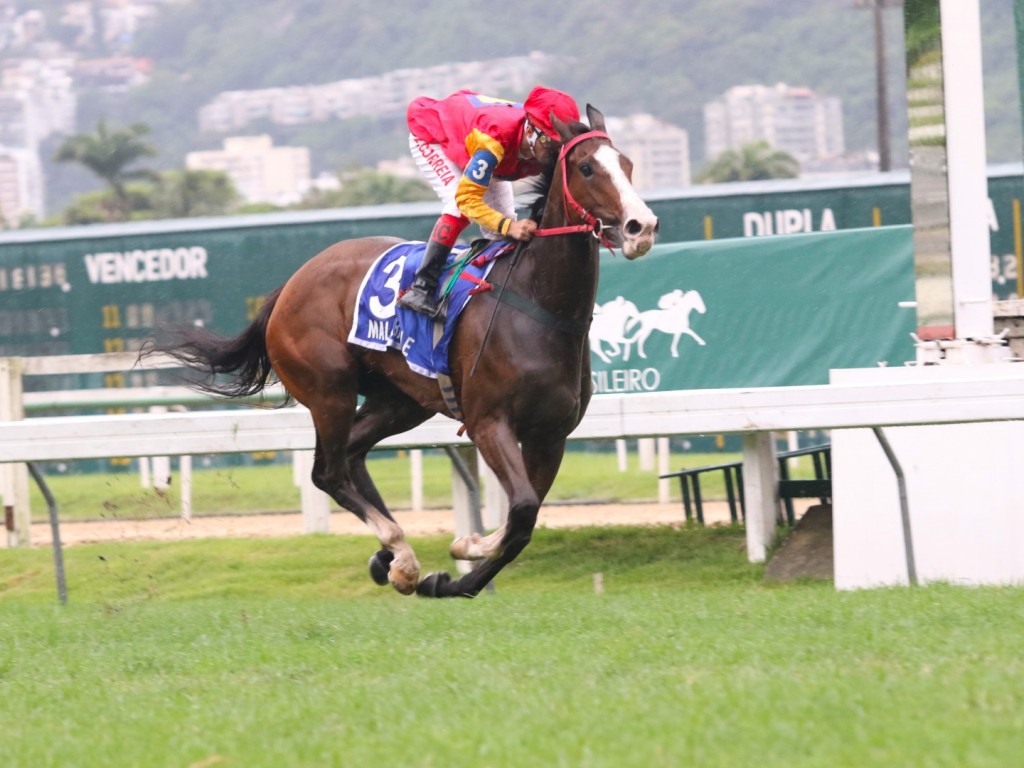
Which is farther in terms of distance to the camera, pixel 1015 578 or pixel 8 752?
pixel 1015 578

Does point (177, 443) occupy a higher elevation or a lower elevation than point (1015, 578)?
higher

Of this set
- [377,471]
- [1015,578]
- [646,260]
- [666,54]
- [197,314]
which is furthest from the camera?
[666,54]

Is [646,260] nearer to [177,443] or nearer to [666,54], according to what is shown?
[177,443]

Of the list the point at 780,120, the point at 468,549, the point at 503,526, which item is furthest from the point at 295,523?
the point at 780,120

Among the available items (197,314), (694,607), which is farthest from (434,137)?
(197,314)

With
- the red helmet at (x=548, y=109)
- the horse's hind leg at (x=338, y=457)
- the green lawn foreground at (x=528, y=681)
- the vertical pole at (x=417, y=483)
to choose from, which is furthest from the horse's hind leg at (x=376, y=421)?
the vertical pole at (x=417, y=483)

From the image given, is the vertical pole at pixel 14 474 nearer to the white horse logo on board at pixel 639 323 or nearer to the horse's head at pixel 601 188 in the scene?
the white horse logo on board at pixel 639 323

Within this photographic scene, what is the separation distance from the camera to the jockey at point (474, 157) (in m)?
5.71

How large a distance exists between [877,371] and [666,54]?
4171 inches

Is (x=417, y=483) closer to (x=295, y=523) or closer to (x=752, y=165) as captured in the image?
(x=295, y=523)

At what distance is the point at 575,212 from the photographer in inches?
217

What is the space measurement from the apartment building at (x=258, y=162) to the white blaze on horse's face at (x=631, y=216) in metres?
110

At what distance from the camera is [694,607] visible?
566cm

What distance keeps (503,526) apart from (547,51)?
116365 millimetres
